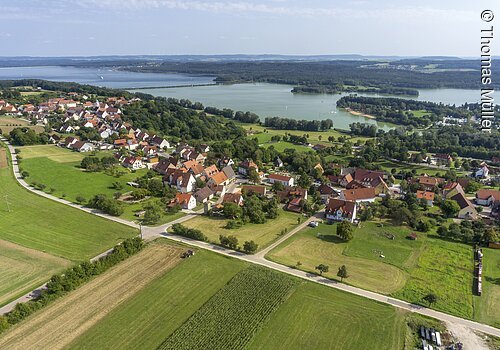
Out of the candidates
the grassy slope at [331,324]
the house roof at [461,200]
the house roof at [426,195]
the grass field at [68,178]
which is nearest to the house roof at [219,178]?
the grass field at [68,178]

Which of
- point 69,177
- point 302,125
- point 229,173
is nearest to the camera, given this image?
point 69,177

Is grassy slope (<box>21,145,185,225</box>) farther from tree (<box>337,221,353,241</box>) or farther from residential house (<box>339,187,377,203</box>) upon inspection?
residential house (<box>339,187,377,203</box>)

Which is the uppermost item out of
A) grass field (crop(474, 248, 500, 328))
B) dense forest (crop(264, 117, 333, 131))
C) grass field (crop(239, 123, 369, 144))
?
dense forest (crop(264, 117, 333, 131))

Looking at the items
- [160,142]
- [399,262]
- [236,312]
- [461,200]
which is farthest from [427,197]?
[160,142]

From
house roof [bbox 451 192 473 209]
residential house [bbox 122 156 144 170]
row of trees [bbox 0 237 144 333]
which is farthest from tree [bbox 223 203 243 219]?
house roof [bbox 451 192 473 209]

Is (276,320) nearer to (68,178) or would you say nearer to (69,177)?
(68,178)
